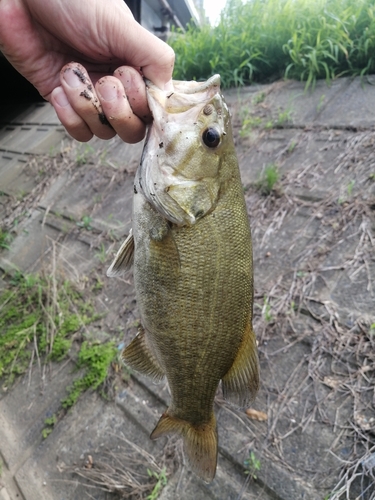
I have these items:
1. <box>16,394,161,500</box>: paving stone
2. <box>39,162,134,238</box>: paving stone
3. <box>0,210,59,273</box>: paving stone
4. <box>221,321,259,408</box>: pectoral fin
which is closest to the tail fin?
<box>221,321,259,408</box>: pectoral fin

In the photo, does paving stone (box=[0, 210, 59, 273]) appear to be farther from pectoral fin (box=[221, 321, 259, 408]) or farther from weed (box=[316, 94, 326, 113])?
weed (box=[316, 94, 326, 113])

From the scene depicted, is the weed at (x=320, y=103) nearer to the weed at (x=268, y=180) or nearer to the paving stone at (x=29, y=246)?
the weed at (x=268, y=180)

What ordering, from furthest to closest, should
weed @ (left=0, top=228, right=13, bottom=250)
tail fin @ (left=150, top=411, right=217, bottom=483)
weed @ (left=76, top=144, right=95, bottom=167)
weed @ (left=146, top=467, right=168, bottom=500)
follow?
weed @ (left=76, top=144, right=95, bottom=167)
weed @ (left=0, top=228, right=13, bottom=250)
weed @ (left=146, top=467, right=168, bottom=500)
tail fin @ (left=150, top=411, right=217, bottom=483)

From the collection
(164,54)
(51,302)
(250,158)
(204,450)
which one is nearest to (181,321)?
(204,450)

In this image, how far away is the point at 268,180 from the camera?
331 centimetres

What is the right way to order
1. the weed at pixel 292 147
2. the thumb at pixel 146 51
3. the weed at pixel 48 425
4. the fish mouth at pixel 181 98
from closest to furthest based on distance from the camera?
the fish mouth at pixel 181 98 → the thumb at pixel 146 51 → the weed at pixel 48 425 → the weed at pixel 292 147

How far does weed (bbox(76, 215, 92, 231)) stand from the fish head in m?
2.80

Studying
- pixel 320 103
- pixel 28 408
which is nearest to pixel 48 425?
pixel 28 408

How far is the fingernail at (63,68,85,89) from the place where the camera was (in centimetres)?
154

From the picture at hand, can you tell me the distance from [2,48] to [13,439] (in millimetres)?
2580

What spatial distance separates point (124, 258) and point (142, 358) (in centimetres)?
49

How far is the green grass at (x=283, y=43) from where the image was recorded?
396 centimetres

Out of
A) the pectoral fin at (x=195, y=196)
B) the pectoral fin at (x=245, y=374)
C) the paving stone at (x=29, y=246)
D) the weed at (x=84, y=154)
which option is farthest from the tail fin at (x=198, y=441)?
the weed at (x=84, y=154)

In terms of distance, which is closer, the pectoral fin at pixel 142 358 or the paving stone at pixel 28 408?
the pectoral fin at pixel 142 358
